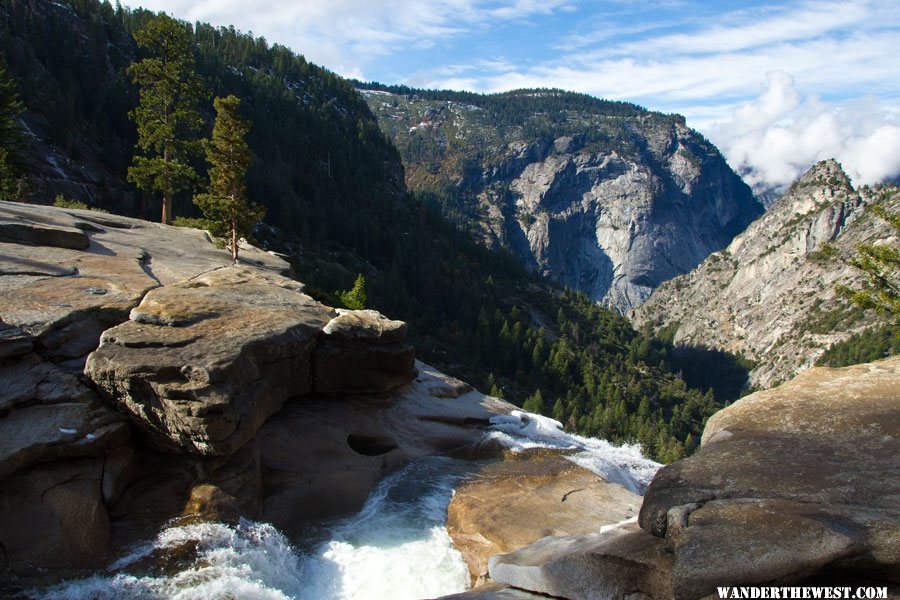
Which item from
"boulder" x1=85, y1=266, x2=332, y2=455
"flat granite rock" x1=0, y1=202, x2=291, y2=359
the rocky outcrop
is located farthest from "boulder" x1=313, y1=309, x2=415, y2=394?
the rocky outcrop

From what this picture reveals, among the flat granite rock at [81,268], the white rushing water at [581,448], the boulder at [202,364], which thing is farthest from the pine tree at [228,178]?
the white rushing water at [581,448]

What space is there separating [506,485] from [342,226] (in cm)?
13391

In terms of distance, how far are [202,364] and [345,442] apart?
347 inches

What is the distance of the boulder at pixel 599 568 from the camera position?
10.1 meters

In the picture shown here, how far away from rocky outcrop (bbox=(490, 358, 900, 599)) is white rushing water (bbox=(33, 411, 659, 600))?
515cm

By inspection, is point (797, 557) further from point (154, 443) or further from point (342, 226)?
point (342, 226)

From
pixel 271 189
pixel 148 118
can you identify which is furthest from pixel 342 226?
pixel 148 118

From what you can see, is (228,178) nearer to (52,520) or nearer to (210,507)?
(210,507)

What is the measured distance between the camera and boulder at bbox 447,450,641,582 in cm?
1800

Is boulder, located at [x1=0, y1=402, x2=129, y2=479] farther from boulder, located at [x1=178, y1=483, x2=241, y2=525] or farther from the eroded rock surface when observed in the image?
boulder, located at [x1=178, y1=483, x2=241, y2=525]

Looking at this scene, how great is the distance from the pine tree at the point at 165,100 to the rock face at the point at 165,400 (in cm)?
1527

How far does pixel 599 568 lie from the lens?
36.0ft

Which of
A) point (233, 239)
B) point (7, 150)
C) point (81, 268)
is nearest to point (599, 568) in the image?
point (81, 268)

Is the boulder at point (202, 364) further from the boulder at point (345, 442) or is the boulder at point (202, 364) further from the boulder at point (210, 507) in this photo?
the boulder at point (345, 442)
